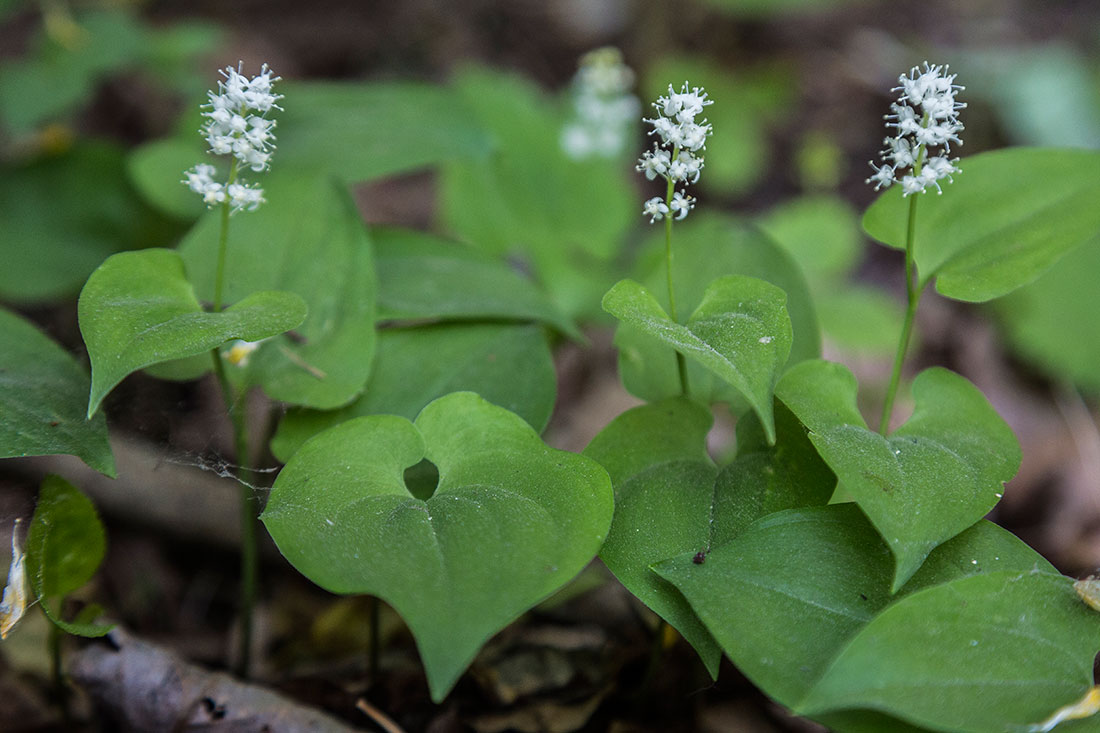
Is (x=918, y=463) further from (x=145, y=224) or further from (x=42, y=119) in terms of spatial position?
(x=42, y=119)

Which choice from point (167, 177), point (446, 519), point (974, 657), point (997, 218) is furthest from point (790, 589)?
point (167, 177)

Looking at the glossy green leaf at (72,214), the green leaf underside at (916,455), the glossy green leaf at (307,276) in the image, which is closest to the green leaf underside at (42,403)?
the glossy green leaf at (307,276)

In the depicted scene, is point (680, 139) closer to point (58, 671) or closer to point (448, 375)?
point (448, 375)

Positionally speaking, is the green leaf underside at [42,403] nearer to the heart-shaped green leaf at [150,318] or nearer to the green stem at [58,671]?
the heart-shaped green leaf at [150,318]

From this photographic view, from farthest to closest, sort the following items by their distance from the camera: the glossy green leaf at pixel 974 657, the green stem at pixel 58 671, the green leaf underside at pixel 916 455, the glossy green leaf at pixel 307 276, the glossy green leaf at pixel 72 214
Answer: the glossy green leaf at pixel 72 214
the glossy green leaf at pixel 307 276
the green stem at pixel 58 671
the green leaf underside at pixel 916 455
the glossy green leaf at pixel 974 657

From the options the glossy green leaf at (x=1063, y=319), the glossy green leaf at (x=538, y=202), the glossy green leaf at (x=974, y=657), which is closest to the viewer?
the glossy green leaf at (x=974, y=657)

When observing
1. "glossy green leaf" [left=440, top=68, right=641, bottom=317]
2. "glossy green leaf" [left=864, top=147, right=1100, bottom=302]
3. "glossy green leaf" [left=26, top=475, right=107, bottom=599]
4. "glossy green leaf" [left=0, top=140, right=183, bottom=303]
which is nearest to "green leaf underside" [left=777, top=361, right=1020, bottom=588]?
"glossy green leaf" [left=864, top=147, right=1100, bottom=302]

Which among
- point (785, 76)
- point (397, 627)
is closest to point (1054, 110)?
point (785, 76)
